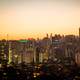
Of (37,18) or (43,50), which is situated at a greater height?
(37,18)

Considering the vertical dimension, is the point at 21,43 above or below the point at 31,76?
above

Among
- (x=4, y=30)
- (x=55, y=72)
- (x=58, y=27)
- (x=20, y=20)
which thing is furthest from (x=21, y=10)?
(x=55, y=72)

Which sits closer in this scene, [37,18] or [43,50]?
[43,50]

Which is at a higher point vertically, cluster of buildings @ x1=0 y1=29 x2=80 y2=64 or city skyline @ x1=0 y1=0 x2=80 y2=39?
city skyline @ x1=0 y1=0 x2=80 y2=39

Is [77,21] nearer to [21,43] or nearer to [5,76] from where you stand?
[21,43]
